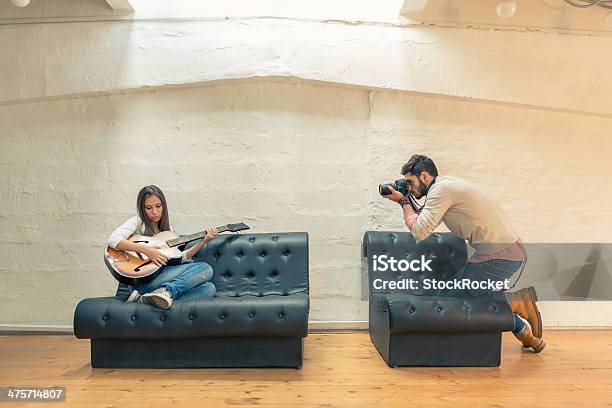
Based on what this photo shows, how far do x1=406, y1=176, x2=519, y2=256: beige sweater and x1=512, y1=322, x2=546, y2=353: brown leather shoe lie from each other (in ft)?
2.00

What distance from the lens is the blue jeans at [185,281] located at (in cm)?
346

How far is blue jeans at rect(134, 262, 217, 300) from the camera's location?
346cm

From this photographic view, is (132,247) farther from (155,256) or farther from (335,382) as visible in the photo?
(335,382)

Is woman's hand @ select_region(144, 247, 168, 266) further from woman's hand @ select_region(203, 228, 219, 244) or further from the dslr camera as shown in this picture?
the dslr camera

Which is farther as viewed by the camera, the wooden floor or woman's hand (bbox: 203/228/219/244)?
woman's hand (bbox: 203/228/219/244)

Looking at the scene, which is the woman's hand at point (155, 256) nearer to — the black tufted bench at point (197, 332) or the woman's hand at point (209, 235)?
the black tufted bench at point (197, 332)

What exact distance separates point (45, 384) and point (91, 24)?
2853mm

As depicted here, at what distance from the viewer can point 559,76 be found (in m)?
4.47

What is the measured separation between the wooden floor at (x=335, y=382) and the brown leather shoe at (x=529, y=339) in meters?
0.06

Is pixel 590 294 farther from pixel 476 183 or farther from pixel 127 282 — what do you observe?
pixel 127 282

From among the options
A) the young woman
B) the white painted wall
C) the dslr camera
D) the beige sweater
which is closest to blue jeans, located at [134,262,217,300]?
the young woman

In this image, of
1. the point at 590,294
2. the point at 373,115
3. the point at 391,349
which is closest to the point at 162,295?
the point at 391,349

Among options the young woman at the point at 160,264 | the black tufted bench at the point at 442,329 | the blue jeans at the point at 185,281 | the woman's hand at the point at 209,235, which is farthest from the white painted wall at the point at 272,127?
the black tufted bench at the point at 442,329

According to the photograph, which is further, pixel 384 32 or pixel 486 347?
pixel 384 32
